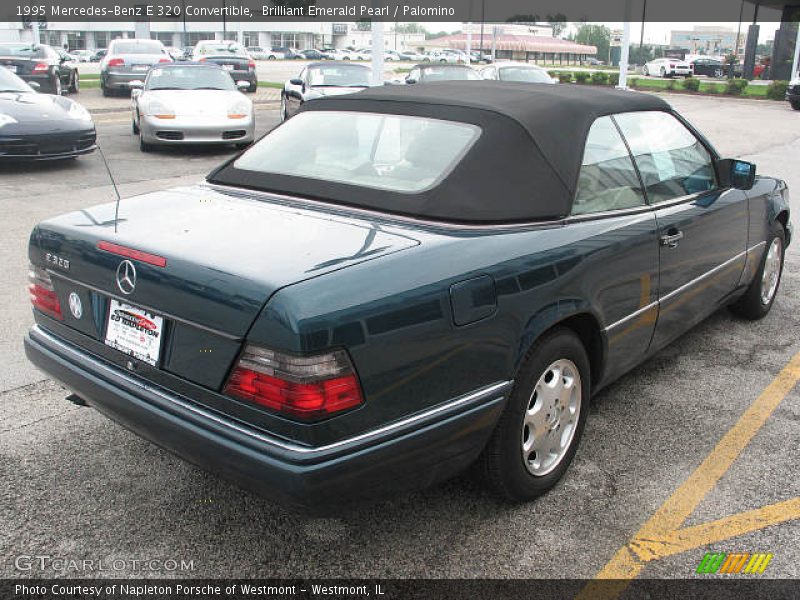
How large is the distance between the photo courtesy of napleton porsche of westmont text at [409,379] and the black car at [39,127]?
20.2 ft

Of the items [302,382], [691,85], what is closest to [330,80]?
[302,382]

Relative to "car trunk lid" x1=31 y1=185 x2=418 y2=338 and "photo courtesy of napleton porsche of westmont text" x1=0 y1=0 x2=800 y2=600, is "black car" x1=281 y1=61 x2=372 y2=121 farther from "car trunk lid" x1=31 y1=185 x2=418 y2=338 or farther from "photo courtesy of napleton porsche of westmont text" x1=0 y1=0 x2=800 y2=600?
"car trunk lid" x1=31 y1=185 x2=418 y2=338

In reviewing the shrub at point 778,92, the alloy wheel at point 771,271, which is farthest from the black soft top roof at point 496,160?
the shrub at point 778,92

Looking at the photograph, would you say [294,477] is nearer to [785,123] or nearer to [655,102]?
[655,102]

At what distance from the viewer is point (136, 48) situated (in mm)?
22141

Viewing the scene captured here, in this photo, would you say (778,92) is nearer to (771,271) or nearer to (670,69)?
(670,69)

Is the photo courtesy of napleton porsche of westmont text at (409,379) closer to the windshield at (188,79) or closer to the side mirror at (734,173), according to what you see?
the side mirror at (734,173)

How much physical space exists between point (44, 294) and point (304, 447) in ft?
4.70

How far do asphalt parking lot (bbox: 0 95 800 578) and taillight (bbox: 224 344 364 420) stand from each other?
0.38 meters

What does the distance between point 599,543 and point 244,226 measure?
1.72 m

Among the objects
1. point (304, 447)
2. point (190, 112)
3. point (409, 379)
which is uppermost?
point (190, 112)

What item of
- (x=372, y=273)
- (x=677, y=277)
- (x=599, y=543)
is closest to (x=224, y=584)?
(x=372, y=273)

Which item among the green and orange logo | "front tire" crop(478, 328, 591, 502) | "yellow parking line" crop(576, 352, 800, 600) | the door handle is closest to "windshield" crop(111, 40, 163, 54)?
the door handle

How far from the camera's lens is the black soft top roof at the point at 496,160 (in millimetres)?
2879
